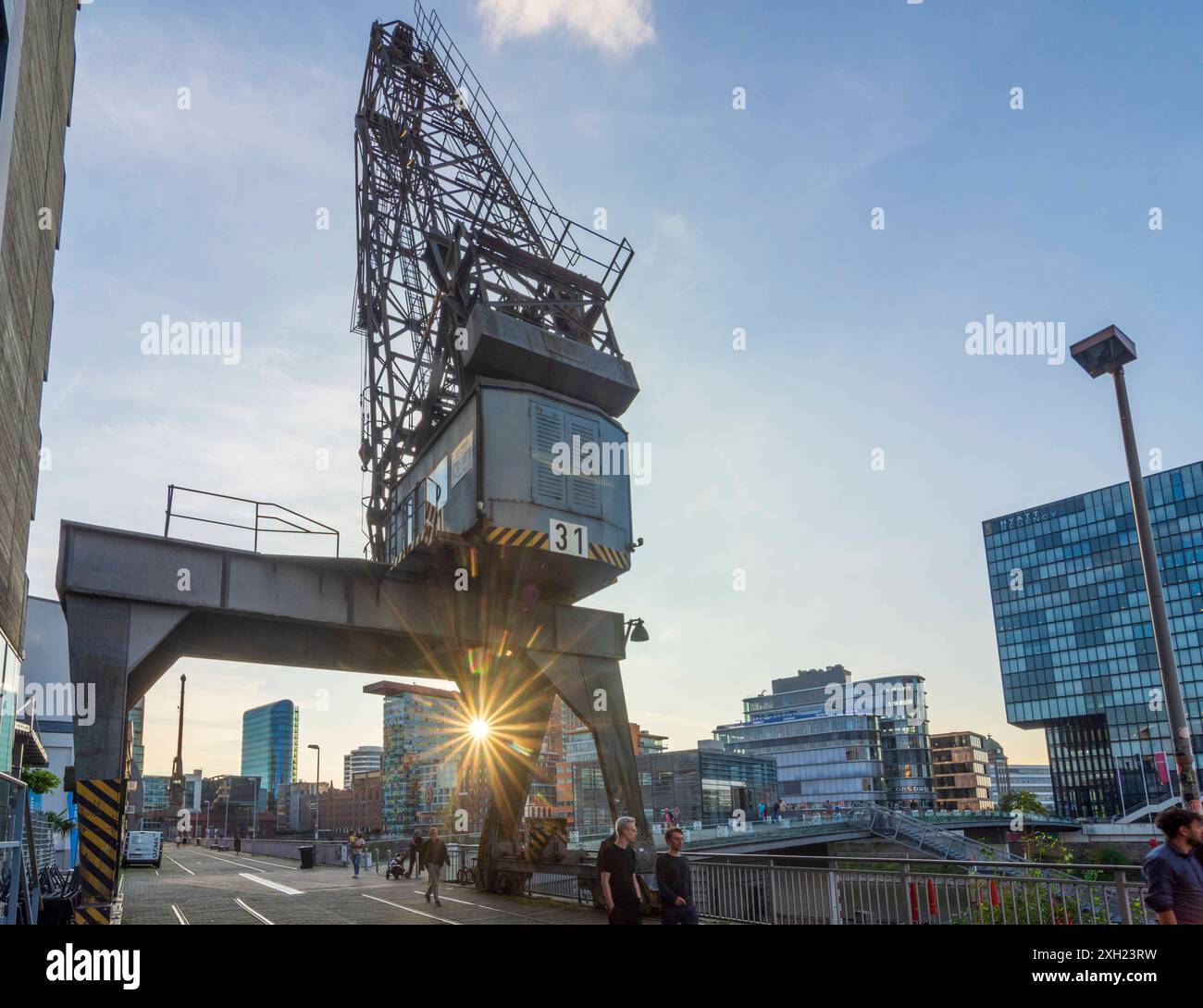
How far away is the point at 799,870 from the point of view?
14.7 metres

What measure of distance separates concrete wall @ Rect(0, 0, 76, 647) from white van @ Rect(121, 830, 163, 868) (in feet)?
77.7

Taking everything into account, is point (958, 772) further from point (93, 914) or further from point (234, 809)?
point (93, 914)

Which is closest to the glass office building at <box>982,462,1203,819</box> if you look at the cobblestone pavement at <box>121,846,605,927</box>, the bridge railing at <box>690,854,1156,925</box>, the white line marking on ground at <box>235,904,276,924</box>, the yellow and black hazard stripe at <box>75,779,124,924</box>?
the cobblestone pavement at <box>121,846,605,927</box>

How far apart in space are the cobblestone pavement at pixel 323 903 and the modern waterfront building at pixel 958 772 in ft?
550

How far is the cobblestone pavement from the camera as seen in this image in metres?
17.1

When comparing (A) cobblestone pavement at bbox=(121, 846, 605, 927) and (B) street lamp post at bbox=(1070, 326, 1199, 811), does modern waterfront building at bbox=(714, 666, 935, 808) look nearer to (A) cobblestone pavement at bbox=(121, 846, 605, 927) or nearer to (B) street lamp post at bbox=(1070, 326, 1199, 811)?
(A) cobblestone pavement at bbox=(121, 846, 605, 927)

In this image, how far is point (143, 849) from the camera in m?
45.6

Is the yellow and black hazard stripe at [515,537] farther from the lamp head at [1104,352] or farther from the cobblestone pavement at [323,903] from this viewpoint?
the lamp head at [1104,352]

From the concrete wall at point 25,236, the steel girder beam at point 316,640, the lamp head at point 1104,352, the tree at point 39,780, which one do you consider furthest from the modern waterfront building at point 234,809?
the lamp head at point 1104,352

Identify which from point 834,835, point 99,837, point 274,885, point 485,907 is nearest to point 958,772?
point 834,835
